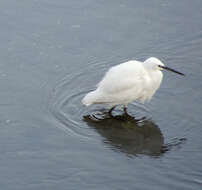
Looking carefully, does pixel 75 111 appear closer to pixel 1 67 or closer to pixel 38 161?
pixel 38 161

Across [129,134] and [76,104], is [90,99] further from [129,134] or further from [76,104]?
[129,134]

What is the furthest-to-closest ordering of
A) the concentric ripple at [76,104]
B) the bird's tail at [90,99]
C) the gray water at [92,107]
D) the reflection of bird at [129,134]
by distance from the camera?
the bird's tail at [90,99] < the concentric ripple at [76,104] < the reflection of bird at [129,134] < the gray water at [92,107]

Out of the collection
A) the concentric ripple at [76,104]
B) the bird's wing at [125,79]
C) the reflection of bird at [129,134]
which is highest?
the bird's wing at [125,79]

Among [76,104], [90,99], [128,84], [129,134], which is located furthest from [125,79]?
[76,104]

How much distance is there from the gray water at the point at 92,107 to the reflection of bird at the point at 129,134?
0.5 inches

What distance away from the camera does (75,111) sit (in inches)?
268

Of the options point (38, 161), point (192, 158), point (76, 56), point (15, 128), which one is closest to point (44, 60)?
point (76, 56)

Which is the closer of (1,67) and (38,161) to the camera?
(38,161)

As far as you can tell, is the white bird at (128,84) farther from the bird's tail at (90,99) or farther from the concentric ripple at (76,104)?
the concentric ripple at (76,104)

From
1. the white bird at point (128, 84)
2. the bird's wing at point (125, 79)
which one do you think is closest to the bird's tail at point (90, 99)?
the white bird at point (128, 84)

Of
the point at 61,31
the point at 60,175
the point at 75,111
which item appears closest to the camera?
the point at 60,175

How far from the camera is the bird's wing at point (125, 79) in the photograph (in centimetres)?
657

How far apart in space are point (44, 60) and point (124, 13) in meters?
1.78

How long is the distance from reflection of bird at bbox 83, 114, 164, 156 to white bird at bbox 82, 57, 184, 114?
228 millimetres
